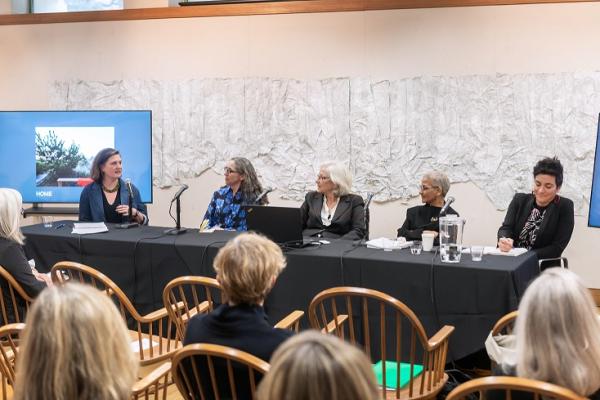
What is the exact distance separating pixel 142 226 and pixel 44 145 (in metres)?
1.70

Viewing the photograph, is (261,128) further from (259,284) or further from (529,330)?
(529,330)

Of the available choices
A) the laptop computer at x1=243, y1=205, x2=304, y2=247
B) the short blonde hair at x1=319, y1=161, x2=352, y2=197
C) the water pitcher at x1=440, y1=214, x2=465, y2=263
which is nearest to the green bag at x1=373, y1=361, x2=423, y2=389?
the water pitcher at x1=440, y1=214, x2=465, y2=263

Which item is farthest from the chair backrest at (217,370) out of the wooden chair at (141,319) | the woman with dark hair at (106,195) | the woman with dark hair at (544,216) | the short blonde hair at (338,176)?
the woman with dark hair at (106,195)

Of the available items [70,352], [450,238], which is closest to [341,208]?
[450,238]

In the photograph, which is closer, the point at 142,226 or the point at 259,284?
the point at 259,284

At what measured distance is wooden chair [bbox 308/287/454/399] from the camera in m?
2.69

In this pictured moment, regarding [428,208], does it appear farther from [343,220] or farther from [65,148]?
[65,148]

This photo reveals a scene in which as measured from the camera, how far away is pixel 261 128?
6.17m

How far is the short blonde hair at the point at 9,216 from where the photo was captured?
3.37 metres

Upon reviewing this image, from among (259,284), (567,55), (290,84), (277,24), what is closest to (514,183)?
(567,55)

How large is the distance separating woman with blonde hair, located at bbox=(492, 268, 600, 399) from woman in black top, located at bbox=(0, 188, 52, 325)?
2.36 metres

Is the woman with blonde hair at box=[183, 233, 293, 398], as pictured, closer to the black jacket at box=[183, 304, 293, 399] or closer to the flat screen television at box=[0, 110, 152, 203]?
the black jacket at box=[183, 304, 293, 399]

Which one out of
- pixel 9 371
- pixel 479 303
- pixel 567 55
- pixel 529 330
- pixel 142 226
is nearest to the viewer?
pixel 529 330

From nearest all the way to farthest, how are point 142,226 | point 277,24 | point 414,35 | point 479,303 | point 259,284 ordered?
point 259,284 → point 479,303 → point 142,226 → point 414,35 → point 277,24
